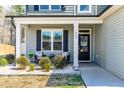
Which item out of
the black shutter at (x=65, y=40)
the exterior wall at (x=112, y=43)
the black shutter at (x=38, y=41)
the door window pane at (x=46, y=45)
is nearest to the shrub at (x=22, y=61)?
the exterior wall at (x=112, y=43)

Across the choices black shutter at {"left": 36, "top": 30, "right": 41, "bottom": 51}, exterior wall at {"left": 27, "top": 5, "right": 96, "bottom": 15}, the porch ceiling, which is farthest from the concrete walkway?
exterior wall at {"left": 27, "top": 5, "right": 96, "bottom": 15}

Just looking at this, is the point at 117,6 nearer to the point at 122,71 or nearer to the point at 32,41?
the point at 122,71

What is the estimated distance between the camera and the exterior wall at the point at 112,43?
13625mm

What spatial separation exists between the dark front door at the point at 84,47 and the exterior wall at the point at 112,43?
240 cm

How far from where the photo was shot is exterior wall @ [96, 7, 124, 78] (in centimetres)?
1362

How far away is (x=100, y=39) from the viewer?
64.1 ft

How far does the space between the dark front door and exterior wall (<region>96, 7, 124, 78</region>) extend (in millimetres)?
2403

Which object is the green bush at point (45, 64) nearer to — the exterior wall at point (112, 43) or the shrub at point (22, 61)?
the shrub at point (22, 61)

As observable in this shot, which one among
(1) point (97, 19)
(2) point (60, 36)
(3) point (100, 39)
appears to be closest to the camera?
(1) point (97, 19)

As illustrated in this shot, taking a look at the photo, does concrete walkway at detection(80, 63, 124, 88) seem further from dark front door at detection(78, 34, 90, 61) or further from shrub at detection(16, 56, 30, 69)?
dark front door at detection(78, 34, 90, 61)

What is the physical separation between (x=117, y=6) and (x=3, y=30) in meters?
35.6

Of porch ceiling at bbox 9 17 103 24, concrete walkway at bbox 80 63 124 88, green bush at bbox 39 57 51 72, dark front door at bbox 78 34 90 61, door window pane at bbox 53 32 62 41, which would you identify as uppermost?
porch ceiling at bbox 9 17 103 24

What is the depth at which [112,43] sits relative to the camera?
15.7 meters
